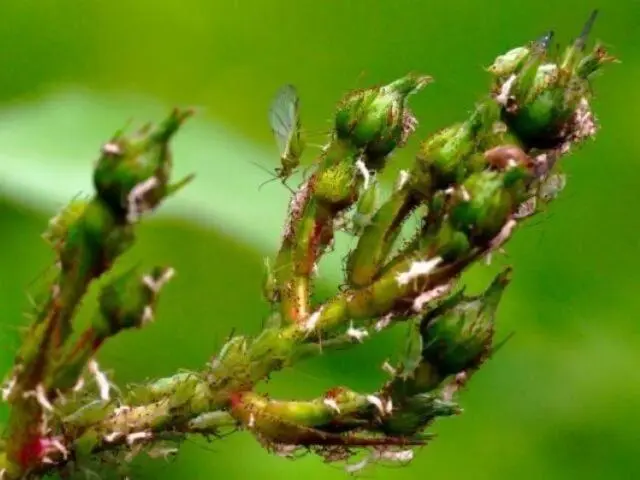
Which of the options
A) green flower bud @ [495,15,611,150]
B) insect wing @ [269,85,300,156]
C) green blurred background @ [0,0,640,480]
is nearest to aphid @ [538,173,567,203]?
green flower bud @ [495,15,611,150]

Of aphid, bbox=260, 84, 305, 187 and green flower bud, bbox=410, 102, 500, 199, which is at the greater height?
aphid, bbox=260, 84, 305, 187

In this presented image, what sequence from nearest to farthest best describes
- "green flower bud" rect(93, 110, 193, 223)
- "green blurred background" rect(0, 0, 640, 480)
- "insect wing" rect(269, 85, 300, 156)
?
1. "green flower bud" rect(93, 110, 193, 223)
2. "insect wing" rect(269, 85, 300, 156)
3. "green blurred background" rect(0, 0, 640, 480)

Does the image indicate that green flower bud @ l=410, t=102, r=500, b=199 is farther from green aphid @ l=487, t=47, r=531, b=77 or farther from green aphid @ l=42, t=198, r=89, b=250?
green aphid @ l=42, t=198, r=89, b=250

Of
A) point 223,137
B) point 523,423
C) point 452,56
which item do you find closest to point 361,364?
point 523,423

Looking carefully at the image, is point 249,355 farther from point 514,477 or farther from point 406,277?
point 514,477

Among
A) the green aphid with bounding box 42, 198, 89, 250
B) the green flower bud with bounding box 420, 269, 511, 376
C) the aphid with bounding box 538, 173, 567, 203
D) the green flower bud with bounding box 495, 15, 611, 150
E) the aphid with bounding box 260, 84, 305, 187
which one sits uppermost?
the aphid with bounding box 260, 84, 305, 187

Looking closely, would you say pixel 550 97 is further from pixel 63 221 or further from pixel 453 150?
pixel 63 221
